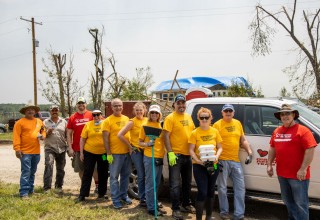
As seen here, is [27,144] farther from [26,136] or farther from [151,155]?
[151,155]

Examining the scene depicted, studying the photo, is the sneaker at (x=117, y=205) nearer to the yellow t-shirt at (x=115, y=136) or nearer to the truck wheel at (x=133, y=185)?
the truck wheel at (x=133, y=185)

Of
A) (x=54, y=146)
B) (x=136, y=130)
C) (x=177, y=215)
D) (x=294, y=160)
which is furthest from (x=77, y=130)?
(x=294, y=160)

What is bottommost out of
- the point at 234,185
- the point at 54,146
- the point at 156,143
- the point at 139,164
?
the point at 234,185

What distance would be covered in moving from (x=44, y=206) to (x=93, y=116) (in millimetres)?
1794

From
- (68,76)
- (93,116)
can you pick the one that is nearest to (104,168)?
(93,116)

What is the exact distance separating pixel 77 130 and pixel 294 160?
167 inches

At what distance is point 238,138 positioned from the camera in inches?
217

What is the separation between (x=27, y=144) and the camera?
6875 millimetres

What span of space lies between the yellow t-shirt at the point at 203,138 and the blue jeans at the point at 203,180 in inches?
8.2

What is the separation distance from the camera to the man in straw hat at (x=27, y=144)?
681 centimetres

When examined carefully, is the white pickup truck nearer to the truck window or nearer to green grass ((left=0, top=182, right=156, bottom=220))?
the truck window

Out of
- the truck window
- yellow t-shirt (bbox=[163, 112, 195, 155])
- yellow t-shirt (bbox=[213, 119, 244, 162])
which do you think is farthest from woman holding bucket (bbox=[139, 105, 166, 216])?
the truck window

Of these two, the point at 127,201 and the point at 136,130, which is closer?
the point at 136,130

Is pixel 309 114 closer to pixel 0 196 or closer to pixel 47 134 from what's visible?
pixel 47 134
